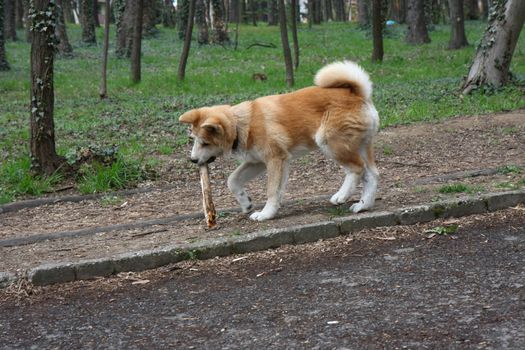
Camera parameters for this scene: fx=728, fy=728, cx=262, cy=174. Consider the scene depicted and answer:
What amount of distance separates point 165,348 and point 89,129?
9109 mm

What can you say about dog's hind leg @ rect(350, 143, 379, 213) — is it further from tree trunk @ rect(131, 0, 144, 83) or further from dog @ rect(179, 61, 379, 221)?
tree trunk @ rect(131, 0, 144, 83)

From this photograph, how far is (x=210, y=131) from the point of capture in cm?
664

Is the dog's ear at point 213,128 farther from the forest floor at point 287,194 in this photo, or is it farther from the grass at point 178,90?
the grass at point 178,90

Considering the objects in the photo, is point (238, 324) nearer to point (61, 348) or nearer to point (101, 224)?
point (61, 348)

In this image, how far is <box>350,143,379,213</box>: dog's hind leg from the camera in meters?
6.81

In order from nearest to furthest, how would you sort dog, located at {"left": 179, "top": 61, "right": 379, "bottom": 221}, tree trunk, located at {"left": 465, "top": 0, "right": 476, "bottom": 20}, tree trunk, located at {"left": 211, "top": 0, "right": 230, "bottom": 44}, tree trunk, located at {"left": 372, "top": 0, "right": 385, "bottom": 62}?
1. dog, located at {"left": 179, "top": 61, "right": 379, "bottom": 221}
2. tree trunk, located at {"left": 372, "top": 0, "right": 385, "bottom": 62}
3. tree trunk, located at {"left": 211, "top": 0, "right": 230, "bottom": 44}
4. tree trunk, located at {"left": 465, "top": 0, "right": 476, "bottom": 20}

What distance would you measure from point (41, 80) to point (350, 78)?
4.28 m

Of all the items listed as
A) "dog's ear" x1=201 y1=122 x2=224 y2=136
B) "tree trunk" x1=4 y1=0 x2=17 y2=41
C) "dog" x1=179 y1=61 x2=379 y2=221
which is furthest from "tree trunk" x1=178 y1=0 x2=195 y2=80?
"tree trunk" x1=4 y1=0 x2=17 y2=41

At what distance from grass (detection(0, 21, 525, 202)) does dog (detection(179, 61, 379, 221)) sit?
2829 millimetres

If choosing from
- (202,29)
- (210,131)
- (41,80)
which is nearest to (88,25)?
(202,29)

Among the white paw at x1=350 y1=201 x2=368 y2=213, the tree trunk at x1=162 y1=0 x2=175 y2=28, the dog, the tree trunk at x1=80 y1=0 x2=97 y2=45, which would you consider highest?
the tree trunk at x1=162 y1=0 x2=175 y2=28

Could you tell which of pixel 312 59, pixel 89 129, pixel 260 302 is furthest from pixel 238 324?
pixel 312 59

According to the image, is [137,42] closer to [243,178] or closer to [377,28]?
[377,28]

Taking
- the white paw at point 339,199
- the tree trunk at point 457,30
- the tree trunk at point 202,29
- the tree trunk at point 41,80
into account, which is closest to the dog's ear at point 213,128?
the white paw at point 339,199
